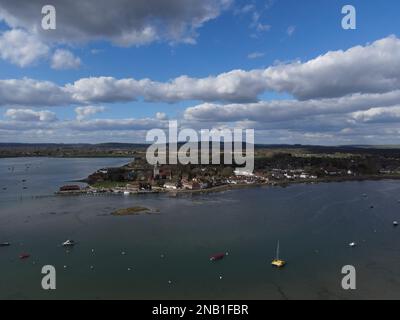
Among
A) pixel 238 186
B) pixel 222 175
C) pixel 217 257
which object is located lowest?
pixel 217 257

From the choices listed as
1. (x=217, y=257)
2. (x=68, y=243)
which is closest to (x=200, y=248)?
(x=217, y=257)

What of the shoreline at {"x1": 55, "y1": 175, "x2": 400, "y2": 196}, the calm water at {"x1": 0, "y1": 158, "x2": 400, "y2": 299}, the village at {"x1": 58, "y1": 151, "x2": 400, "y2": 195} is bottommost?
the calm water at {"x1": 0, "y1": 158, "x2": 400, "y2": 299}

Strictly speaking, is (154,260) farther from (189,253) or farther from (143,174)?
(143,174)

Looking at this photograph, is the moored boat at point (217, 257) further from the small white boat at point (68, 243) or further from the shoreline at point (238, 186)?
the shoreline at point (238, 186)

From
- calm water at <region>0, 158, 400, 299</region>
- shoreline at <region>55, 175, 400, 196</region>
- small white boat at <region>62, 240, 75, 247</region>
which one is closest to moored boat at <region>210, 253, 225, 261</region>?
calm water at <region>0, 158, 400, 299</region>

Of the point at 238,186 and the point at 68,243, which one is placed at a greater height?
the point at 238,186

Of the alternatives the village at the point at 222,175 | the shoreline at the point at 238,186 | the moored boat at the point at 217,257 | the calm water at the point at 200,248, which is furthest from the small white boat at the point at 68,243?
the village at the point at 222,175

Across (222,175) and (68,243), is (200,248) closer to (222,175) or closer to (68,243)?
(68,243)

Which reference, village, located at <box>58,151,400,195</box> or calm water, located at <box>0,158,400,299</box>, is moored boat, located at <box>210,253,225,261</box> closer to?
calm water, located at <box>0,158,400,299</box>

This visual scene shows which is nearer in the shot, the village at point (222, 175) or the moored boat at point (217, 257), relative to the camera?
the moored boat at point (217, 257)
